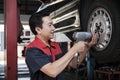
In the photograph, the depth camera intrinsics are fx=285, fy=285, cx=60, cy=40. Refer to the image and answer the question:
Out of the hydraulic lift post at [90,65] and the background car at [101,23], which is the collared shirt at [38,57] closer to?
the background car at [101,23]

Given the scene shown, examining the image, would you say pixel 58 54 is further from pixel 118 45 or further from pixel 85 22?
pixel 85 22

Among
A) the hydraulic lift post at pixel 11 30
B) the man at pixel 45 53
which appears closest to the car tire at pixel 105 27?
the man at pixel 45 53

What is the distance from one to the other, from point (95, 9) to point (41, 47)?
1015 millimetres

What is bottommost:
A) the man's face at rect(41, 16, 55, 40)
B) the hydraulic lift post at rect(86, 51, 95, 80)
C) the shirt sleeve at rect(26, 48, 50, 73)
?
the hydraulic lift post at rect(86, 51, 95, 80)

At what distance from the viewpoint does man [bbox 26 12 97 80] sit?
6.55ft

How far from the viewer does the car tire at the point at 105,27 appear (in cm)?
269

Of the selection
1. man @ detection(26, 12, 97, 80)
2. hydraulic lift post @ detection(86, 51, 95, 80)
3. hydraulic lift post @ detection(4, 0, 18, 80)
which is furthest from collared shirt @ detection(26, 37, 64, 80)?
hydraulic lift post @ detection(86, 51, 95, 80)

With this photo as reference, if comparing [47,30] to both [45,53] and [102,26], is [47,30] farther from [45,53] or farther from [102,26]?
[102,26]

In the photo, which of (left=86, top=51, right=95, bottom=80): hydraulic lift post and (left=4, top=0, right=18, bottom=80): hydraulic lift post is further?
(left=86, top=51, right=95, bottom=80): hydraulic lift post

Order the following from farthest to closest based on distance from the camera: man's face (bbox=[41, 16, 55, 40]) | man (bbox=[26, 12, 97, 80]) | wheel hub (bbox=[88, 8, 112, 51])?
wheel hub (bbox=[88, 8, 112, 51]) → man's face (bbox=[41, 16, 55, 40]) → man (bbox=[26, 12, 97, 80])

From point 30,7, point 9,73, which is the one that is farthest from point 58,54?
point 30,7

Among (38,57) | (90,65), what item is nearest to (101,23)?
(38,57)

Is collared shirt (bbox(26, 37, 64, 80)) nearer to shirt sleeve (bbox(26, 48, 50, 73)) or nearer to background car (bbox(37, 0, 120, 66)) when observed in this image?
shirt sleeve (bbox(26, 48, 50, 73))

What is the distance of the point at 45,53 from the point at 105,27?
2.91 feet
